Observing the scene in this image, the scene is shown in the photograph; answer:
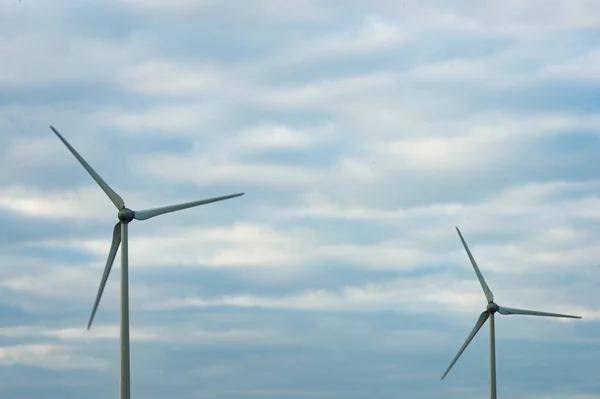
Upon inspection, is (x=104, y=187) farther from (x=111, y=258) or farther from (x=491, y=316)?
(x=491, y=316)

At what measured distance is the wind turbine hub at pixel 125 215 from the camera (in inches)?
4050

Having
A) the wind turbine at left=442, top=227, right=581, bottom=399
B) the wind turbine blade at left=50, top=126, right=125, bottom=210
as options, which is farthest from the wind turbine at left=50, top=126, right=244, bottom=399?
the wind turbine at left=442, top=227, right=581, bottom=399

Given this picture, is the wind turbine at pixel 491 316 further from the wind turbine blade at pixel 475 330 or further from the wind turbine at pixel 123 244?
the wind turbine at pixel 123 244

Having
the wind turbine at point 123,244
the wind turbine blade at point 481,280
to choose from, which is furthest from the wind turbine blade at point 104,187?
the wind turbine blade at point 481,280

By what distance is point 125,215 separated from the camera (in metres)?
103

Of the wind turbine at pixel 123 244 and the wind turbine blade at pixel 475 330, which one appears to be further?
the wind turbine blade at pixel 475 330

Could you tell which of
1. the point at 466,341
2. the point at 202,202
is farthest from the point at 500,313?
the point at 202,202

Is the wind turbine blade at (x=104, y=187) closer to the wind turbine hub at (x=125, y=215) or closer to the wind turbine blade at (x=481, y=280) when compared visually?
the wind turbine hub at (x=125, y=215)

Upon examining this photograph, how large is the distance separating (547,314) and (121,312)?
50.8 m

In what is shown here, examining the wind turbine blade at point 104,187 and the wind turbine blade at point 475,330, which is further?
the wind turbine blade at point 475,330

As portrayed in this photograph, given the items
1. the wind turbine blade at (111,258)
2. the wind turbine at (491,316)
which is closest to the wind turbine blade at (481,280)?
the wind turbine at (491,316)

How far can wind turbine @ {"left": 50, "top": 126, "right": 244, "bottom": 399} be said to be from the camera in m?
95.3

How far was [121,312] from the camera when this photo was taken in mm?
96625

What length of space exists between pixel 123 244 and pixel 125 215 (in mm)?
2726
